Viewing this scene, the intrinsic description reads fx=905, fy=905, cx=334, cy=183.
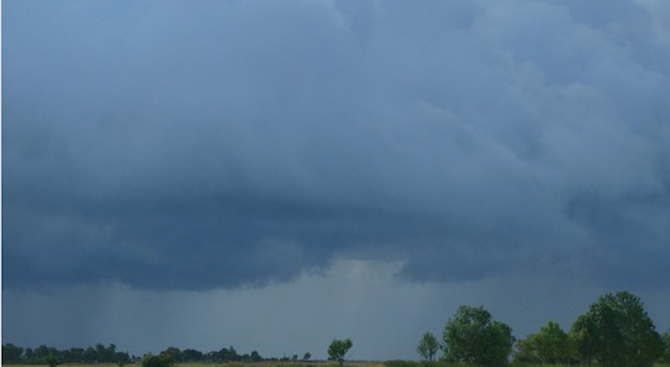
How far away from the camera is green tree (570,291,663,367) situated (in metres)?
183

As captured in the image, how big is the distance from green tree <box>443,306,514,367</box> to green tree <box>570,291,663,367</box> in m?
16.7

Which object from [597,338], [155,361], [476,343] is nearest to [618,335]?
[597,338]

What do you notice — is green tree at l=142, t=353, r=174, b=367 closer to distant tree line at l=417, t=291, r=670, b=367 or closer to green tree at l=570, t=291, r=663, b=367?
distant tree line at l=417, t=291, r=670, b=367

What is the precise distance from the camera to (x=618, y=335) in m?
184

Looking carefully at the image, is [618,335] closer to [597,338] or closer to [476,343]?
[597,338]

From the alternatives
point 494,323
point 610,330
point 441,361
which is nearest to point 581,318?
point 610,330

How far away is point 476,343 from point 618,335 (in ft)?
97.0

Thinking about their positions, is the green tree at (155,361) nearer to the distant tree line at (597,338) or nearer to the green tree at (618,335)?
the distant tree line at (597,338)

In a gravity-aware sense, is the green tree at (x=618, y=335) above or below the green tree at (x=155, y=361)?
above

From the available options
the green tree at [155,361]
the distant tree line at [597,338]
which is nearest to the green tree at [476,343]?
the distant tree line at [597,338]

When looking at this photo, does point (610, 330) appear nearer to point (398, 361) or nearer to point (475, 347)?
point (475, 347)

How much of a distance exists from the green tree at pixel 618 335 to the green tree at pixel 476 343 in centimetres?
1672

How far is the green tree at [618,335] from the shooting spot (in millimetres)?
183250

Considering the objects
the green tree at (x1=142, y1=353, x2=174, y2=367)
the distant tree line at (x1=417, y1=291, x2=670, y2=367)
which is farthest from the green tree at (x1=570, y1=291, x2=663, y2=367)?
the green tree at (x1=142, y1=353, x2=174, y2=367)
